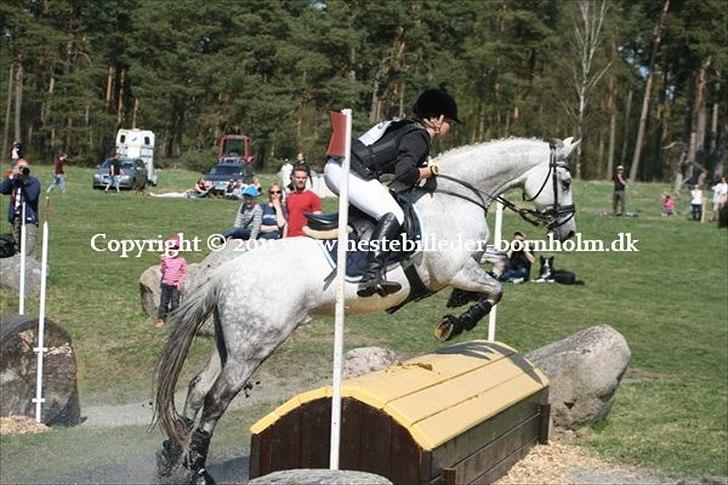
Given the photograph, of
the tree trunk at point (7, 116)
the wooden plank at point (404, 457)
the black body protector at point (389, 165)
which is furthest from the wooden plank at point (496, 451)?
A: the tree trunk at point (7, 116)

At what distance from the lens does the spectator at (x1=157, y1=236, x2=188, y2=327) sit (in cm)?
1266

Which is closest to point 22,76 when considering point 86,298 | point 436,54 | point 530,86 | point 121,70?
point 121,70

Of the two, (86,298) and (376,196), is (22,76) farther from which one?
(376,196)

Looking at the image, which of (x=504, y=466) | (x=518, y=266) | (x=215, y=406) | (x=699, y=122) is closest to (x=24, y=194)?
(x=518, y=266)

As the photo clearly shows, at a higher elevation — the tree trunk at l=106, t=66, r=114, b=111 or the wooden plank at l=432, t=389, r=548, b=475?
the tree trunk at l=106, t=66, r=114, b=111

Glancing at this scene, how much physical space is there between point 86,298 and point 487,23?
4081 cm

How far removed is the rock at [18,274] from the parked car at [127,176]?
1916 cm

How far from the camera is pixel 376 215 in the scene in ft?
20.7

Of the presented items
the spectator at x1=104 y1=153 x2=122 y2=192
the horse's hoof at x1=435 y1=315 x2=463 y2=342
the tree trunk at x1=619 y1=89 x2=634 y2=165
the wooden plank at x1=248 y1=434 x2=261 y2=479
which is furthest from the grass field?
the tree trunk at x1=619 y1=89 x2=634 y2=165

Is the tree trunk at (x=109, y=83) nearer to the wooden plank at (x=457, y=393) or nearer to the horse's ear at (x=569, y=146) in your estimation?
the wooden plank at (x=457, y=393)

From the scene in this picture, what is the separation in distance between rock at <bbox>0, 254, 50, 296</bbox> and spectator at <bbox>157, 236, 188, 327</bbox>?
2.15m

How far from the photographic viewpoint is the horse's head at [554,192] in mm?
7000

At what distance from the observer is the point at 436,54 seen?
155ft

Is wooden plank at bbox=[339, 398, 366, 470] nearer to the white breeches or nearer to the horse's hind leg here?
the horse's hind leg
